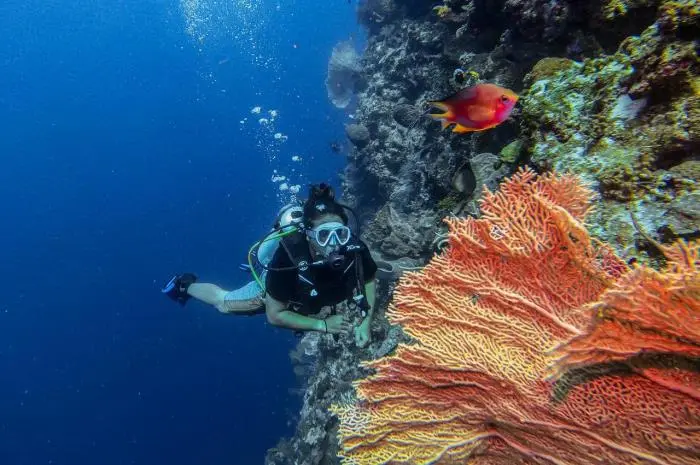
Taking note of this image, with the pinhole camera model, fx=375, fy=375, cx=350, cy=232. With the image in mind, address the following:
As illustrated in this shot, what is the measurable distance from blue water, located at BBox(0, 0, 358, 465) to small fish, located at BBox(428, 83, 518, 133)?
1722 cm

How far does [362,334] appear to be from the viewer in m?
4.22

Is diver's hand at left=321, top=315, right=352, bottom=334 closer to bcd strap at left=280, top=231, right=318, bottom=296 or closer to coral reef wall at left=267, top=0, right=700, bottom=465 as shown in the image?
bcd strap at left=280, top=231, right=318, bottom=296

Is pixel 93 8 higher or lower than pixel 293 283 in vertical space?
higher

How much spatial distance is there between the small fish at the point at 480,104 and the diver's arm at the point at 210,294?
5537 mm

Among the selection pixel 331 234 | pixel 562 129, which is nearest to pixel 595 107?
pixel 562 129

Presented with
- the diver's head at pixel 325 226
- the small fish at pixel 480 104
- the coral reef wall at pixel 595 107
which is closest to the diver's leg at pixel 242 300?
the coral reef wall at pixel 595 107

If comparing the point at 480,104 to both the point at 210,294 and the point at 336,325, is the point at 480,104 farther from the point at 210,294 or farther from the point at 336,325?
the point at 210,294

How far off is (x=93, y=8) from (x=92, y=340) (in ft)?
204

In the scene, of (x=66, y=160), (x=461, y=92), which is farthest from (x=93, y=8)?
(x=461, y=92)

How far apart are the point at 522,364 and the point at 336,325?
8.91ft

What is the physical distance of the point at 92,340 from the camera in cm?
3994

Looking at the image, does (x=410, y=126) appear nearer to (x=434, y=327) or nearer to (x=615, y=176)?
(x=615, y=176)

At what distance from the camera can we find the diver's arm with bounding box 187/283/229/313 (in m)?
7.10

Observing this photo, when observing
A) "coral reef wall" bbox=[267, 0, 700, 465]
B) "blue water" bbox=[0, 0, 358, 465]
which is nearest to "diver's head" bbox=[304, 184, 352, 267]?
"coral reef wall" bbox=[267, 0, 700, 465]
